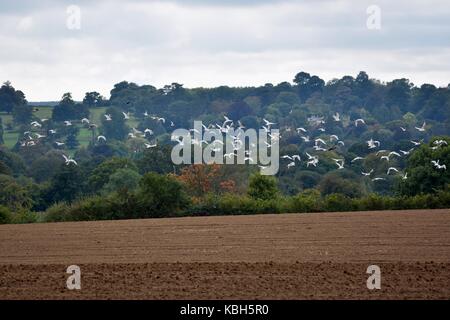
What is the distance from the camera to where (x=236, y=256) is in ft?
130

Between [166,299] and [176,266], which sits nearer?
[166,299]

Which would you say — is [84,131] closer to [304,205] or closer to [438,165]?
[438,165]

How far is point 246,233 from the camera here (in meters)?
48.2

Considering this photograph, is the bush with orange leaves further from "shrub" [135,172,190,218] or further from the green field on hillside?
the green field on hillside

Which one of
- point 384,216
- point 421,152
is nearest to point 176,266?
point 384,216

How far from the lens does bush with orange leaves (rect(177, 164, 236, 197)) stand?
101 metres

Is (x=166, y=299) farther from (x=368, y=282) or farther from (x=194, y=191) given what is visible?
(x=194, y=191)

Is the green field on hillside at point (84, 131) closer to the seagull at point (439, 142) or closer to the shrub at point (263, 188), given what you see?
the seagull at point (439, 142)

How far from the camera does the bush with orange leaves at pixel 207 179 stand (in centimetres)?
10088

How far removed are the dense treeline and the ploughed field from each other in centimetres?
412

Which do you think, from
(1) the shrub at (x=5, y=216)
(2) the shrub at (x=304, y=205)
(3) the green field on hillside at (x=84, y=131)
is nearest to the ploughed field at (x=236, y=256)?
(2) the shrub at (x=304, y=205)

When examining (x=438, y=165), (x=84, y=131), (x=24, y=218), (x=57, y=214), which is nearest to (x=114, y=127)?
(x=84, y=131)
